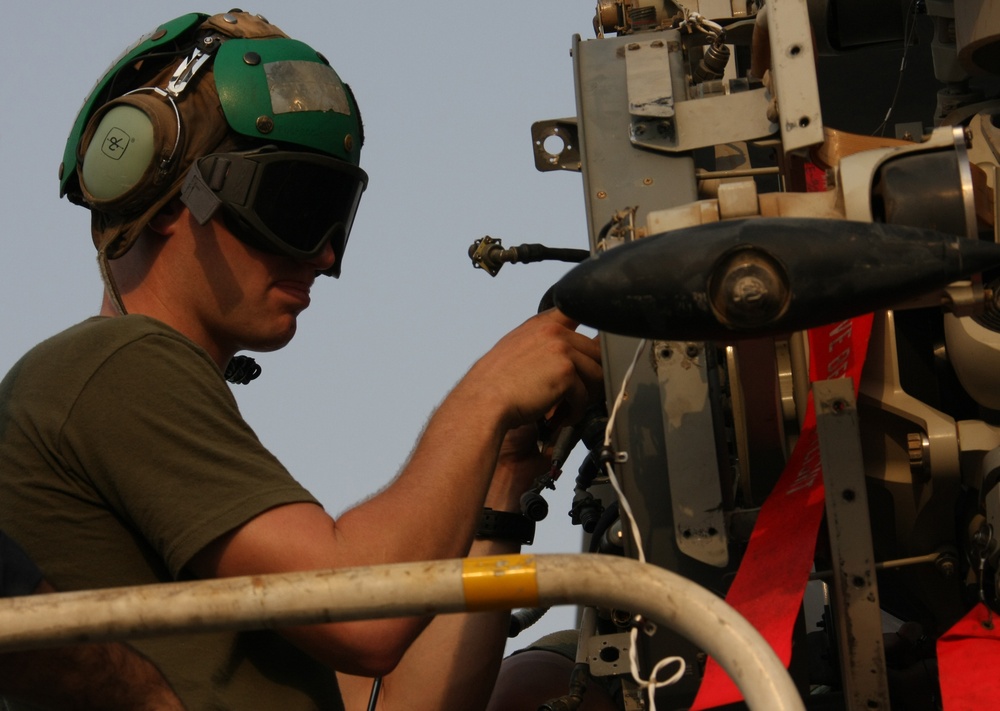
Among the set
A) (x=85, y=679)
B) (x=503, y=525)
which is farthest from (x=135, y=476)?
(x=503, y=525)

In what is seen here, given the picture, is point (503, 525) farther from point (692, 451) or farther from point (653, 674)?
point (653, 674)

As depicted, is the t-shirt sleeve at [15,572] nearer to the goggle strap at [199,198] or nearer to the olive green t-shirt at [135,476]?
the olive green t-shirt at [135,476]

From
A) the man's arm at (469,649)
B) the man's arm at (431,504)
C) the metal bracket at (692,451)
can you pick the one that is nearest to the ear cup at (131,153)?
the man's arm at (431,504)

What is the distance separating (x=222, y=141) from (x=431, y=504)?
1.15m

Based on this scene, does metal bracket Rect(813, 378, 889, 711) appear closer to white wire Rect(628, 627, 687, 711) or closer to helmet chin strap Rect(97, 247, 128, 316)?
white wire Rect(628, 627, 687, 711)

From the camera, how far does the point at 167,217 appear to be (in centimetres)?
344

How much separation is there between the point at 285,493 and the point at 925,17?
2.16 metres

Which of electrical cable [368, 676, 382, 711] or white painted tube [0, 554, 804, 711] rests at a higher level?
white painted tube [0, 554, 804, 711]

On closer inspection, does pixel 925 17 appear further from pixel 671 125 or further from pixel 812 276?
pixel 812 276

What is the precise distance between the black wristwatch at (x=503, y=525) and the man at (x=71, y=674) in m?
1.24

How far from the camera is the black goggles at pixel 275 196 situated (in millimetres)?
3336

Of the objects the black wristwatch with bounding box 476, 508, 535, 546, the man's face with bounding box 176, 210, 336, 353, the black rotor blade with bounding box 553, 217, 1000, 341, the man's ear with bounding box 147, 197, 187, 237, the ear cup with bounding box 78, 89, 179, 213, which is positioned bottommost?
the black wristwatch with bounding box 476, 508, 535, 546

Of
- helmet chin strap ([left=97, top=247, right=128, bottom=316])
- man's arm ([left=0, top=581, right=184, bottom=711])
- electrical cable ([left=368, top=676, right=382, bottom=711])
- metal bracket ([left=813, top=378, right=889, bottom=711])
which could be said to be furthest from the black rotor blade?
electrical cable ([left=368, top=676, right=382, bottom=711])

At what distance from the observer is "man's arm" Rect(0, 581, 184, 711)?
90.5 inches
